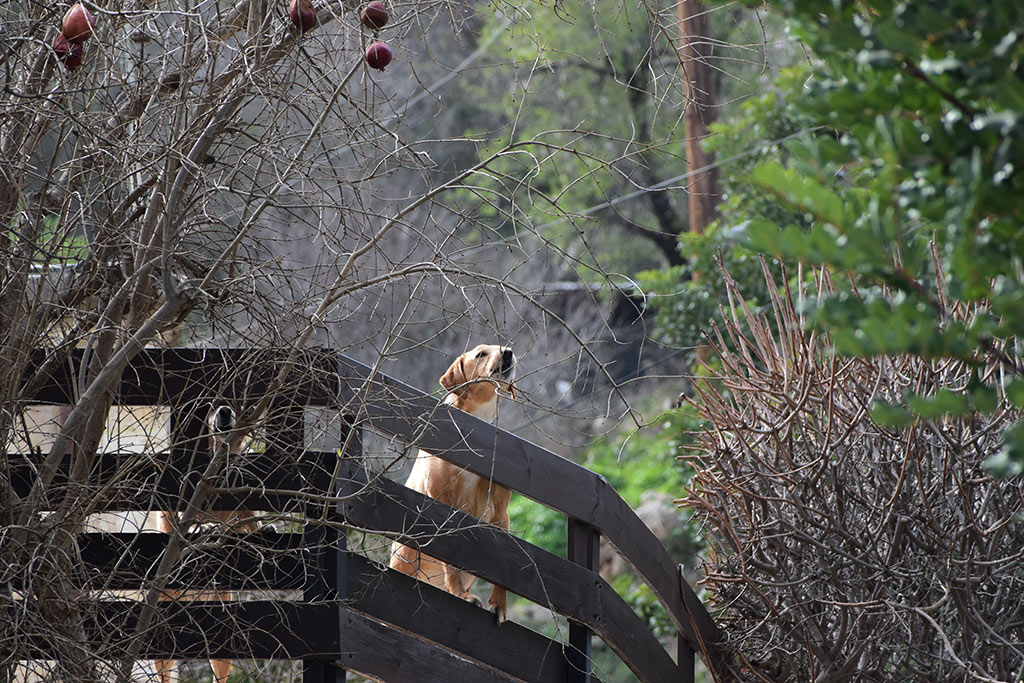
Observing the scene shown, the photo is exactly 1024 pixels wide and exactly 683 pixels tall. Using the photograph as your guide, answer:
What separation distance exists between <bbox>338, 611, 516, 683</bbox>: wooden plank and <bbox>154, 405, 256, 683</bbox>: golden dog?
381 mm

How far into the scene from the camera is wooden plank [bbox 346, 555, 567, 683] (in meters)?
3.57

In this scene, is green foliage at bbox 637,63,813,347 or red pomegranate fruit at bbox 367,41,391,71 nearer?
red pomegranate fruit at bbox 367,41,391,71

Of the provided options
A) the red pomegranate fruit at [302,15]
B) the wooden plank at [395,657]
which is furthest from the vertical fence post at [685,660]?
the red pomegranate fruit at [302,15]

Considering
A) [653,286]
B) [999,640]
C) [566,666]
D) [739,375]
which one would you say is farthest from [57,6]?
[653,286]

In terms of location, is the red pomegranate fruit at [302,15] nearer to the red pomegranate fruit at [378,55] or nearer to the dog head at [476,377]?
the red pomegranate fruit at [378,55]

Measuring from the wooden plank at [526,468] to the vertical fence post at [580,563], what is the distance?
0.20ft

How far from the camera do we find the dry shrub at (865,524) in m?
3.66

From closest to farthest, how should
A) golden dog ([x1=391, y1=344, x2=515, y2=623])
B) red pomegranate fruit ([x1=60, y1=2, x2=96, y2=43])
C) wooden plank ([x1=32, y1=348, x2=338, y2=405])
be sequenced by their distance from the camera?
1. red pomegranate fruit ([x1=60, y1=2, x2=96, y2=43])
2. wooden plank ([x1=32, y1=348, x2=338, y2=405])
3. golden dog ([x1=391, y1=344, x2=515, y2=623])

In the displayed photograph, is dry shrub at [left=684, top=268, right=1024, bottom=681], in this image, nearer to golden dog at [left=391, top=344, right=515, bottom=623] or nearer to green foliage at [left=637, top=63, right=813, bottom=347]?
golden dog at [left=391, top=344, right=515, bottom=623]

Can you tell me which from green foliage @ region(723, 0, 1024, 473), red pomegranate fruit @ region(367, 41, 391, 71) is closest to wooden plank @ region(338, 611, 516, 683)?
red pomegranate fruit @ region(367, 41, 391, 71)

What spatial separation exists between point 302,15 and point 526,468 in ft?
5.88

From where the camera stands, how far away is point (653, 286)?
35.2ft

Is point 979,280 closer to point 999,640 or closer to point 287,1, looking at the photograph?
point 287,1

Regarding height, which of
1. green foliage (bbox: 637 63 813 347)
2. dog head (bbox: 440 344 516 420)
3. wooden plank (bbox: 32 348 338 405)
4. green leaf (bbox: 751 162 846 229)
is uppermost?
green foliage (bbox: 637 63 813 347)
